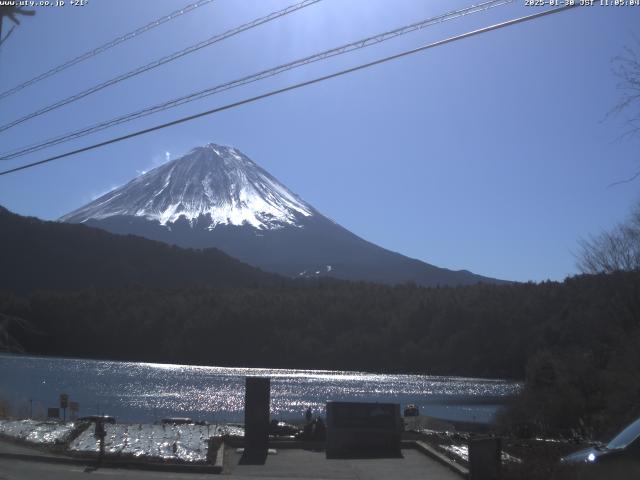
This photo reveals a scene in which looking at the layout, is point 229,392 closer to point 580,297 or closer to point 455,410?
point 455,410

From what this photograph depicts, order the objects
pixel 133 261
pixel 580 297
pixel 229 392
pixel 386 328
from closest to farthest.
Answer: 1. pixel 580 297
2. pixel 229 392
3. pixel 386 328
4. pixel 133 261

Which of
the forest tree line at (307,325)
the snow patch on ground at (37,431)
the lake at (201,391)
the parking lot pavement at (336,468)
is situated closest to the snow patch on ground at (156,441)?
the snow patch on ground at (37,431)

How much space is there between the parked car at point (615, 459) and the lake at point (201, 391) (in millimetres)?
28804

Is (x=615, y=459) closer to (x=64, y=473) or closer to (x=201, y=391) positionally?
(x=64, y=473)

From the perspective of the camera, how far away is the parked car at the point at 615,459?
32.9 ft

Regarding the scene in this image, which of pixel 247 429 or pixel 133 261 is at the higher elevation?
pixel 133 261

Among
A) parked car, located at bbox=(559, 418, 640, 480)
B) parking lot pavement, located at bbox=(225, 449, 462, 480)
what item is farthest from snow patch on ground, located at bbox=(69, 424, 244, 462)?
parked car, located at bbox=(559, 418, 640, 480)

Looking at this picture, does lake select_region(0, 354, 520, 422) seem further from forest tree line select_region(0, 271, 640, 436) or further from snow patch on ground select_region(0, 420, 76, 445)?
snow patch on ground select_region(0, 420, 76, 445)

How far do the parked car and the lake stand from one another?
1134 inches

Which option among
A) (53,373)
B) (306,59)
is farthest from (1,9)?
(53,373)

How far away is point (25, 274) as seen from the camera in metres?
129

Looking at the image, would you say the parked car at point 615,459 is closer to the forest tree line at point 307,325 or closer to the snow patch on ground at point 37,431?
the snow patch on ground at point 37,431

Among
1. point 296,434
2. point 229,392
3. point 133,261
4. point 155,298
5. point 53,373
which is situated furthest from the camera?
point 133,261

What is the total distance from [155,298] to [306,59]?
114461 mm
